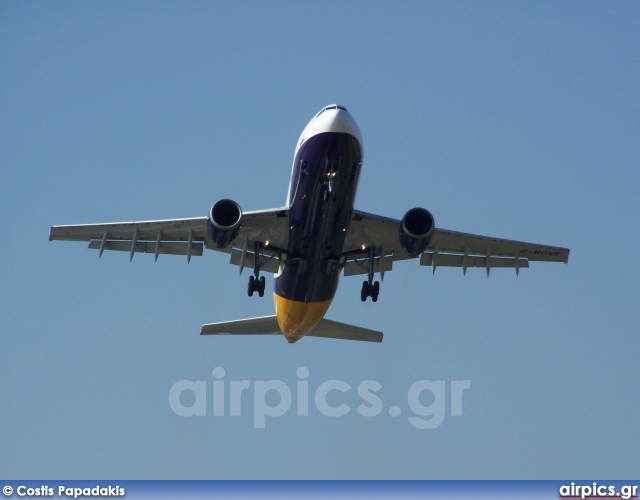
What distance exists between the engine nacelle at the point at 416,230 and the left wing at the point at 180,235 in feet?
12.0

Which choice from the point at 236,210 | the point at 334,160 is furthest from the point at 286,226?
the point at 334,160

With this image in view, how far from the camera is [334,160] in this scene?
105 ft

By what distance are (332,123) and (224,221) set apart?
458 centimetres

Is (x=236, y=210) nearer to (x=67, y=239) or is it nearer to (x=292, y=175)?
(x=292, y=175)

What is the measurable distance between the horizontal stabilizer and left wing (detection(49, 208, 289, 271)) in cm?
231

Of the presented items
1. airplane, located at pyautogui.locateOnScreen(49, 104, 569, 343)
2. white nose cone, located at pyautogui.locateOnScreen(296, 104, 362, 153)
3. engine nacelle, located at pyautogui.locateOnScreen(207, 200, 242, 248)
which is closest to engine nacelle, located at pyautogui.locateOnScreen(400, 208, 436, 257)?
airplane, located at pyautogui.locateOnScreen(49, 104, 569, 343)

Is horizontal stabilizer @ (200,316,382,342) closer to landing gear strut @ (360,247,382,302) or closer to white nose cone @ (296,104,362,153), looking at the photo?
landing gear strut @ (360,247,382,302)

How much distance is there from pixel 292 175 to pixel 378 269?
6710mm

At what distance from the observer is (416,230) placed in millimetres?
34438

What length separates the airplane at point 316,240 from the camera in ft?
107

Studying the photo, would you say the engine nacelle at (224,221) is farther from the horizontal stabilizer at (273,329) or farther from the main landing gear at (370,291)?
the horizontal stabilizer at (273,329)

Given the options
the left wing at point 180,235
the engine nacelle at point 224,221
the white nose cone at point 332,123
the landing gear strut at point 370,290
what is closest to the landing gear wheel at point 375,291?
the landing gear strut at point 370,290

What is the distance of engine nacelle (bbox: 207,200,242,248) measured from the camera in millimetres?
33969

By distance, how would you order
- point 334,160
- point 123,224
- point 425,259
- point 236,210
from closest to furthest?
point 334,160, point 236,210, point 123,224, point 425,259
